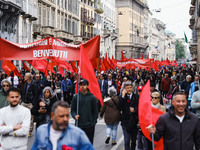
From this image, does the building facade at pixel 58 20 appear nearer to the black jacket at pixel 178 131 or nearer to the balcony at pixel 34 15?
the balcony at pixel 34 15

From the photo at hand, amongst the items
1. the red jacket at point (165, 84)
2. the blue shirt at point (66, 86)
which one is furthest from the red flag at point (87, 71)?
the red jacket at point (165, 84)

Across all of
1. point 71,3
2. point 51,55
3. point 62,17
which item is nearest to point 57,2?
point 62,17

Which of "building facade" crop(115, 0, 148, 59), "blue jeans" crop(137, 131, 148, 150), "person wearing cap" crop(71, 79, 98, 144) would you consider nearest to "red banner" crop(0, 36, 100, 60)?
"person wearing cap" crop(71, 79, 98, 144)

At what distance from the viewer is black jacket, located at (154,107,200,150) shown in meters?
4.93

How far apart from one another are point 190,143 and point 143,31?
335ft

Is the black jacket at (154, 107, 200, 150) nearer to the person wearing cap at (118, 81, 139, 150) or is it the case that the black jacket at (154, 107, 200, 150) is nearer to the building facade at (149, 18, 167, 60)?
the person wearing cap at (118, 81, 139, 150)

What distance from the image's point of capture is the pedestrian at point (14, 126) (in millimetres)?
5285

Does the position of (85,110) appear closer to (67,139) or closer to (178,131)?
(178,131)

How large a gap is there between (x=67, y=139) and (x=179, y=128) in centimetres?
174

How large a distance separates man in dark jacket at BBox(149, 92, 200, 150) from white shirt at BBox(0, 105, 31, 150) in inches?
67.9

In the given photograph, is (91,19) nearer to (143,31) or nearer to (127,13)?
(127,13)

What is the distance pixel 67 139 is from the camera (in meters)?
3.78

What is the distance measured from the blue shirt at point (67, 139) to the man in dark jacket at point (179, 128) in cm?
142

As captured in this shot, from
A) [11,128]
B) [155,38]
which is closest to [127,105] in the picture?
[11,128]
